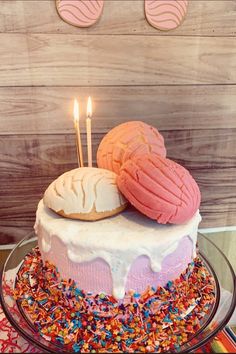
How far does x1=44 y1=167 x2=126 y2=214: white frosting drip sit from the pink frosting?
0.08m

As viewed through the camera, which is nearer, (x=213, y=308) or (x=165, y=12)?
(x=213, y=308)

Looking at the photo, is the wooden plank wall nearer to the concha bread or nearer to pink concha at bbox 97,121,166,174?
pink concha at bbox 97,121,166,174

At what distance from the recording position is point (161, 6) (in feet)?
3.26

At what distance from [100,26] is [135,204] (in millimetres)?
506

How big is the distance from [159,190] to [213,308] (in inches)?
11.6

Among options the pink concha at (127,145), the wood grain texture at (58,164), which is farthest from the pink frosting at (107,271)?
the wood grain texture at (58,164)

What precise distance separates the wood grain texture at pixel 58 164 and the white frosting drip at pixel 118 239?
35cm

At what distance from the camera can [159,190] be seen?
0.77 metres

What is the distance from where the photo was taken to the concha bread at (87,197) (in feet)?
2.61

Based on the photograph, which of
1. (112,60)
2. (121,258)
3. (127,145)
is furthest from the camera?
(112,60)

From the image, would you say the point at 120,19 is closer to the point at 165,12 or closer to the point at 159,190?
the point at 165,12

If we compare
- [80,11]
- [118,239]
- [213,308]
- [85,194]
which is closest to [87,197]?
[85,194]

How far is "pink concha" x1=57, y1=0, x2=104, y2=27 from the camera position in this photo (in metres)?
0.96

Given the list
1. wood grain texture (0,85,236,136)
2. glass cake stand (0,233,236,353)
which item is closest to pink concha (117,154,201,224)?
glass cake stand (0,233,236,353)
